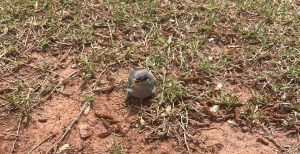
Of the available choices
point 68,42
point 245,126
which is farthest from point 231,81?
point 68,42

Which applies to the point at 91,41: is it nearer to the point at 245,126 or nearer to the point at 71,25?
the point at 71,25

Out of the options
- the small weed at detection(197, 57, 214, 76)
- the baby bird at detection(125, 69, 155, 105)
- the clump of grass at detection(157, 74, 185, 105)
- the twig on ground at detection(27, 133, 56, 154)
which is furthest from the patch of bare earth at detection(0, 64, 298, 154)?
the small weed at detection(197, 57, 214, 76)

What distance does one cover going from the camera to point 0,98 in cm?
399

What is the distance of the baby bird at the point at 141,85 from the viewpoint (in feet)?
12.2

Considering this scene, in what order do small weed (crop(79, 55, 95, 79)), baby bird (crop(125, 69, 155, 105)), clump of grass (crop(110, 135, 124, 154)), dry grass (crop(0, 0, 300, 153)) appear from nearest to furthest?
clump of grass (crop(110, 135, 124, 154))
baby bird (crop(125, 69, 155, 105))
dry grass (crop(0, 0, 300, 153))
small weed (crop(79, 55, 95, 79))

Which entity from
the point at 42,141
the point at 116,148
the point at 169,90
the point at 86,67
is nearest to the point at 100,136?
the point at 116,148

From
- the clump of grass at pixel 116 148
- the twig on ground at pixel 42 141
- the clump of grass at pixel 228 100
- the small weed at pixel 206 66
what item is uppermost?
the small weed at pixel 206 66

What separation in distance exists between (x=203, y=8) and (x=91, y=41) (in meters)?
1.58

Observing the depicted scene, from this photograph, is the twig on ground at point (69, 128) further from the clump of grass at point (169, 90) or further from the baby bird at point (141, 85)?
the clump of grass at point (169, 90)

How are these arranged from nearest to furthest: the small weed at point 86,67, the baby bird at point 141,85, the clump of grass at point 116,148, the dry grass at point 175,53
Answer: the clump of grass at point 116,148 → the baby bird at point 141,85 → the dry grass at point 175,53 → the small weed at point 86,67

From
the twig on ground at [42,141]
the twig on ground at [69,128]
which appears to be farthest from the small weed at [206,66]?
the twig on ground at [42,141]

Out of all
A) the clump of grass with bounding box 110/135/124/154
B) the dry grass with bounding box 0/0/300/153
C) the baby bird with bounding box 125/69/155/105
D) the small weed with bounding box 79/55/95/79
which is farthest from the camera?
the small weed with bounding box 79/55/95/79

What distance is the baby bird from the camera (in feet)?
12.2

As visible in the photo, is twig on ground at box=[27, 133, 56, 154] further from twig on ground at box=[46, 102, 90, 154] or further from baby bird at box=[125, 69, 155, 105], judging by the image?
baby bird at box=[125, 69, 155, 105]
